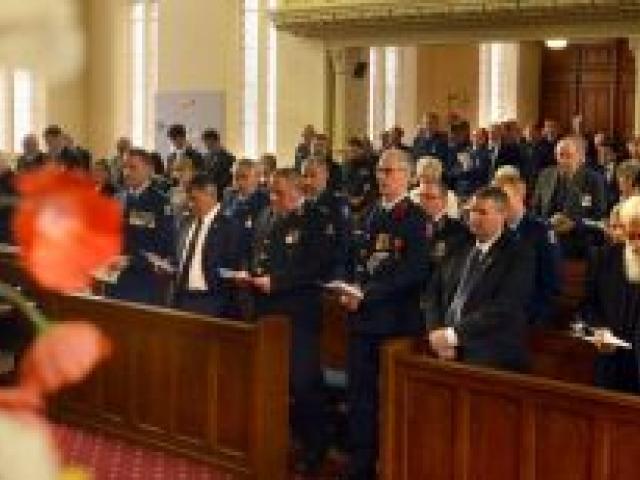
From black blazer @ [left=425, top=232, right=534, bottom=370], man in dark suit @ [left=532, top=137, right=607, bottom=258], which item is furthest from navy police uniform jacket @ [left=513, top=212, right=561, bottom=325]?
man in dark suit @ [left=532, top=137, right=607, bottom=258]

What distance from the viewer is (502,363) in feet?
18.1

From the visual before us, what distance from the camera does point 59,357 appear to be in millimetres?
523

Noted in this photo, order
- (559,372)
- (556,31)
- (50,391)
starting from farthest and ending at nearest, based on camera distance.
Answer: (556,31) < (559,372) < (50,391)

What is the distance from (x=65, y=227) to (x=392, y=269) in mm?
5725

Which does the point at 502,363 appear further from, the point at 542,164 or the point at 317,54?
the point at 317,54

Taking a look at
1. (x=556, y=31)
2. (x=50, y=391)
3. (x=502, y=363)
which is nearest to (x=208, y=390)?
(x=502, y=363)

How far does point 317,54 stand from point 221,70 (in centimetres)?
163

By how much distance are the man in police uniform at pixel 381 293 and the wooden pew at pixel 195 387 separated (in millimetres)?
392

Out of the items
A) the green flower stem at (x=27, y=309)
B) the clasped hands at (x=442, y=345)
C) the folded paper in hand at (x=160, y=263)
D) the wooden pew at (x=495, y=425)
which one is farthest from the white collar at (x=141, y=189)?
the green flower stem at (x=27, y=309)

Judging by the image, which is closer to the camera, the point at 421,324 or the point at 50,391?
the point at 50,391

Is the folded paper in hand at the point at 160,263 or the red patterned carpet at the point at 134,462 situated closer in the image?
the red patterned carpet at the point at 134,462

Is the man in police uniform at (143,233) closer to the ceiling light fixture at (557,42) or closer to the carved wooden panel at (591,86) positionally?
the ceiling light fixture at (557,42)

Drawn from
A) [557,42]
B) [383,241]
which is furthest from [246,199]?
[557,42]

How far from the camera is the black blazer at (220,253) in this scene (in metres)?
7.19
